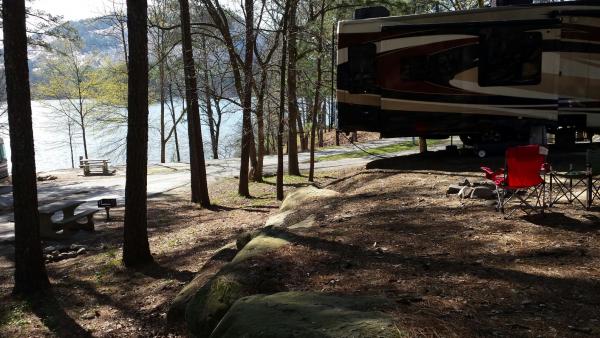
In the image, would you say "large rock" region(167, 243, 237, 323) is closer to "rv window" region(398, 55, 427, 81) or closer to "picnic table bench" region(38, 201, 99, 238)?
"picnic table bench" region(38, 201, 99, 238)

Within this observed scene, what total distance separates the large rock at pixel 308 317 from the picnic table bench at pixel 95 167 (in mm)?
25997

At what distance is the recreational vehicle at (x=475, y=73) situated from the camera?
446 inches

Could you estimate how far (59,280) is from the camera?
8281mm

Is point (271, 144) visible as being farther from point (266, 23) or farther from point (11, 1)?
point (11, 1)

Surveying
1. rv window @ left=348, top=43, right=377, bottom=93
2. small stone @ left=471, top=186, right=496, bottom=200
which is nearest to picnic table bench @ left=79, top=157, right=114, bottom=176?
rv window @ left=348, top=43, right=377, bottom=93

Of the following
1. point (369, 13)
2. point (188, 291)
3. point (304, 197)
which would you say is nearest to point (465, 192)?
point (304, 197)

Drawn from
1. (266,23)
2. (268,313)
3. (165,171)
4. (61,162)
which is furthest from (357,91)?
(61,162)

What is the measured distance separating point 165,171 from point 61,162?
3681 centimetres

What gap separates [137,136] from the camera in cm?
829

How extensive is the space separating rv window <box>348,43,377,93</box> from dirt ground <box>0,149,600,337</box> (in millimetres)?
2639

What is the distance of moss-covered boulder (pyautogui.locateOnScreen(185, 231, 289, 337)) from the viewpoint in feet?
14.8

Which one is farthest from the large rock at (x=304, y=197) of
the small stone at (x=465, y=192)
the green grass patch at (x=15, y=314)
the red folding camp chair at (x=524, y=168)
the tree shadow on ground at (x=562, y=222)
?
the green grass patch at (x=15, y=314)

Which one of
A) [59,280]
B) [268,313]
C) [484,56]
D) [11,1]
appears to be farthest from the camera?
[484,56]

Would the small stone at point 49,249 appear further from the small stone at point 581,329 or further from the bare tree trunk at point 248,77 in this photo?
the small stone at point 581,329
